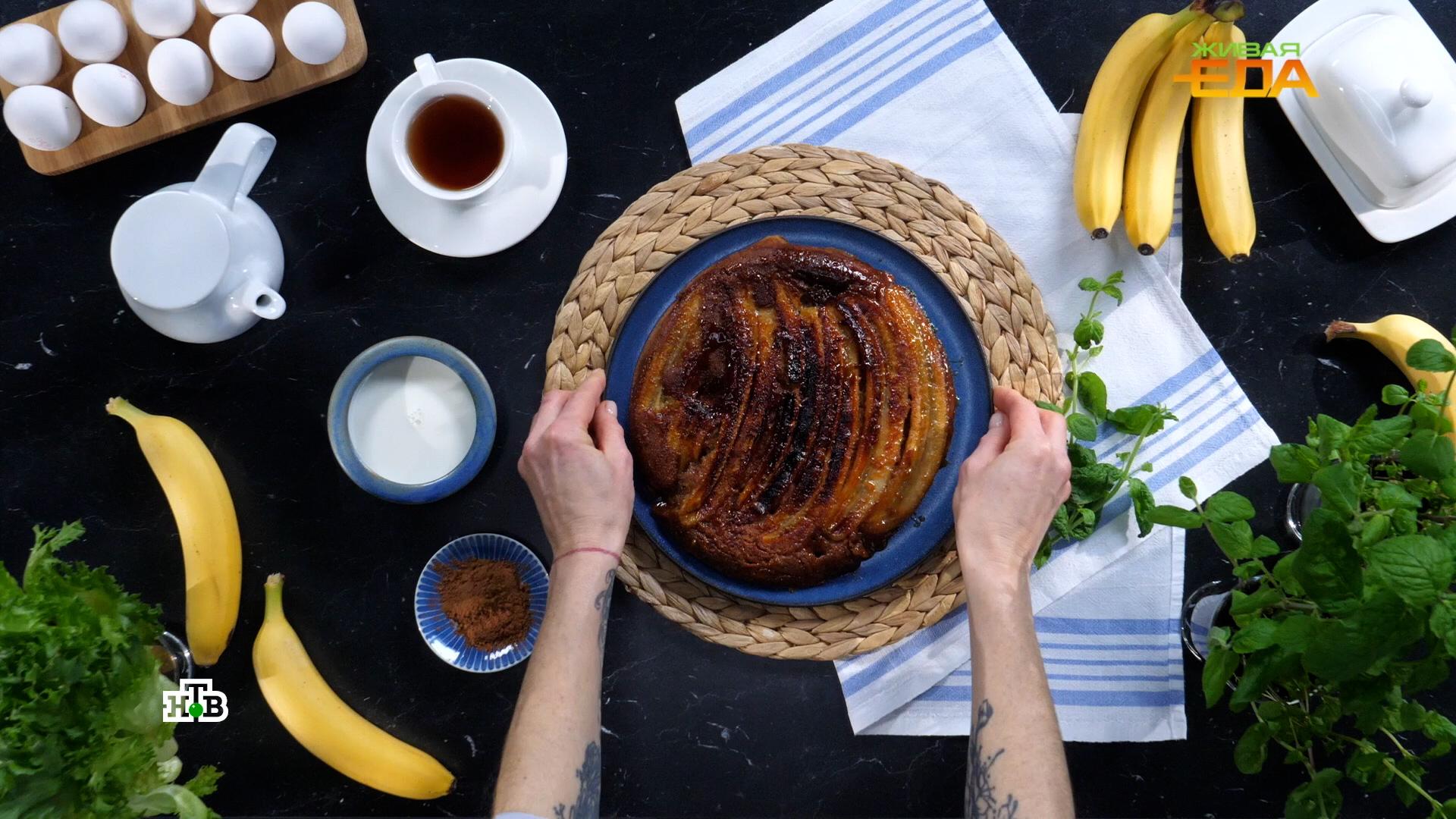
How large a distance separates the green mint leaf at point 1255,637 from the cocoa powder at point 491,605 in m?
1.33

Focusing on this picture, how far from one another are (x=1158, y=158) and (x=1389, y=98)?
43 cm

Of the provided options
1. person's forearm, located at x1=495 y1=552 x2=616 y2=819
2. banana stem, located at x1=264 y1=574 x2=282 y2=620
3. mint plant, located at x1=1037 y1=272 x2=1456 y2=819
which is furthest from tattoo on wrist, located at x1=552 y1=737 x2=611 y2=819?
mint plant, located at x1=1037 y1=272 x2=1456 y2=819

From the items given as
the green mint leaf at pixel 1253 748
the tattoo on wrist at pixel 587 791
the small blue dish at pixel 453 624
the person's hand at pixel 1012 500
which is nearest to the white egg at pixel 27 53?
the small blue dish at pixel 453 624

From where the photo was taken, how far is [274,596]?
79.5 inches

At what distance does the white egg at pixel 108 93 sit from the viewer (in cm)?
186

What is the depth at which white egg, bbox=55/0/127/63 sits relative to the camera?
72.9 inches

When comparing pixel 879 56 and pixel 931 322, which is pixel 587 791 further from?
pixel 879 56

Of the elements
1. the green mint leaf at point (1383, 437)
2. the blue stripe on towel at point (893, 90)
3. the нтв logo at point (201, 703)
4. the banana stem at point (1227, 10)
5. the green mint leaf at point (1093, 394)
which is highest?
the banana stem at point (1227, 10)

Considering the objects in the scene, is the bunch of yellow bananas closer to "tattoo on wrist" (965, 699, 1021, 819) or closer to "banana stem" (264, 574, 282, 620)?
"tattoo on wrist" (965, 699, 1021, 819)

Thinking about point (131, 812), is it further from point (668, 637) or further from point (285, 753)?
point (668, 637)

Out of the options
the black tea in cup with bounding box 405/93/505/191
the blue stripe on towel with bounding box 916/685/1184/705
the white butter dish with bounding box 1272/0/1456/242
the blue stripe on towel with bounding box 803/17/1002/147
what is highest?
the black tea in cup with bounding box 405/93/505/191

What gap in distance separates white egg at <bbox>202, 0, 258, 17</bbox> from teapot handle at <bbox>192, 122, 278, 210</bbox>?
0.22 m

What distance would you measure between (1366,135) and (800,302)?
120 centimetres

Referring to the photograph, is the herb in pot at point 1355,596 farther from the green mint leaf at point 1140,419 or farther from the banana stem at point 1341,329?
the banana stem at point 1341,329
